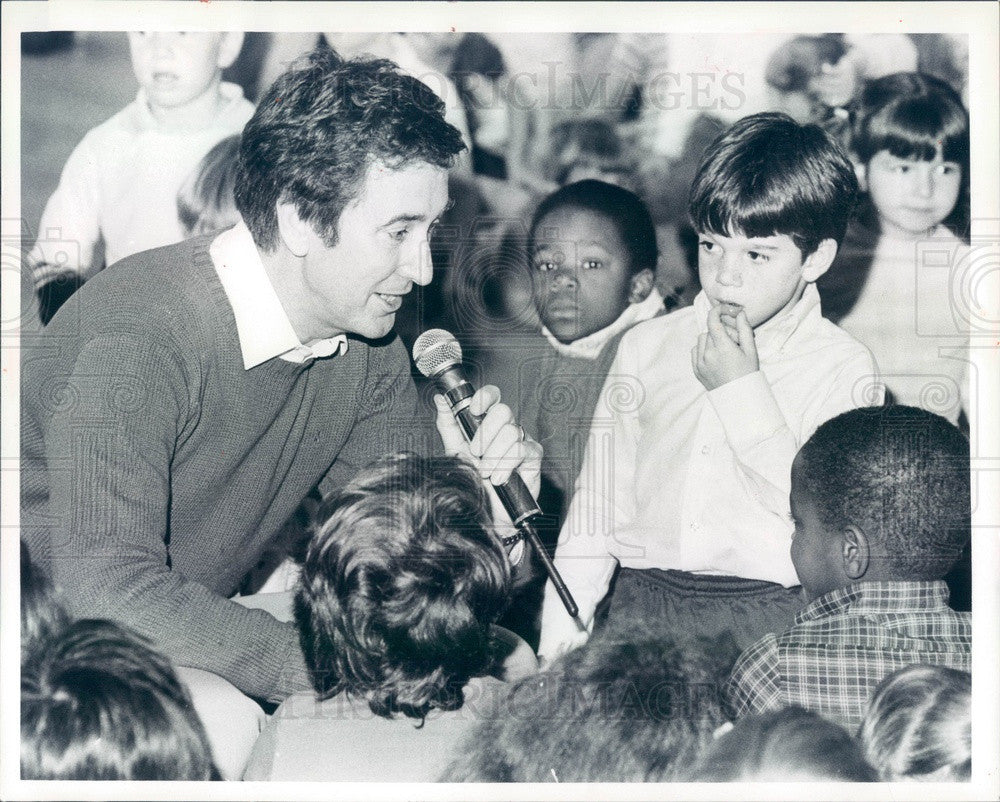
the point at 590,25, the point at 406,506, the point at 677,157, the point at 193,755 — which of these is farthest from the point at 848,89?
the point at 193,755

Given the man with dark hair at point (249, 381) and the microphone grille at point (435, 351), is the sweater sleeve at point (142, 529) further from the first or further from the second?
the microphone grille at point (435, 351)

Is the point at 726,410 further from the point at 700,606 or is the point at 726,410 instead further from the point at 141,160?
the point at 141,160

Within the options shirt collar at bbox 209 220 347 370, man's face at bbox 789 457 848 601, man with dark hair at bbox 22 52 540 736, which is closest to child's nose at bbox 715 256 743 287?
man's face at bbox 789 457 848 601

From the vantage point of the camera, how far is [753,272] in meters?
2.73

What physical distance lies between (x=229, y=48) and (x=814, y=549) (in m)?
2.12

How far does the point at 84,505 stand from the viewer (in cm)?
262

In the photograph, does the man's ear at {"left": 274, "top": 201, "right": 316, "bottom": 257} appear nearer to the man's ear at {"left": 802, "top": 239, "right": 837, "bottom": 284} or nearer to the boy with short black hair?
the boy with short black hair

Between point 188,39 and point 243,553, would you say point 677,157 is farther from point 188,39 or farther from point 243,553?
point 243,553

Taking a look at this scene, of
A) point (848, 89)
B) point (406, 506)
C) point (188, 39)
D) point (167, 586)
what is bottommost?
point (167, 586)

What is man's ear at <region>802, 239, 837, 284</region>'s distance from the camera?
274 centimetres

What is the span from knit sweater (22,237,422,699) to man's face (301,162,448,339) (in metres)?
0.11

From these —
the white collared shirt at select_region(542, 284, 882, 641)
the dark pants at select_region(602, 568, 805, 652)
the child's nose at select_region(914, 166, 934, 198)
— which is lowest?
the dark pants at select_region(602, 568, 805, 652)

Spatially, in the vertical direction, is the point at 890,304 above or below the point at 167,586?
above

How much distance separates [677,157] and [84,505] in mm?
1852
